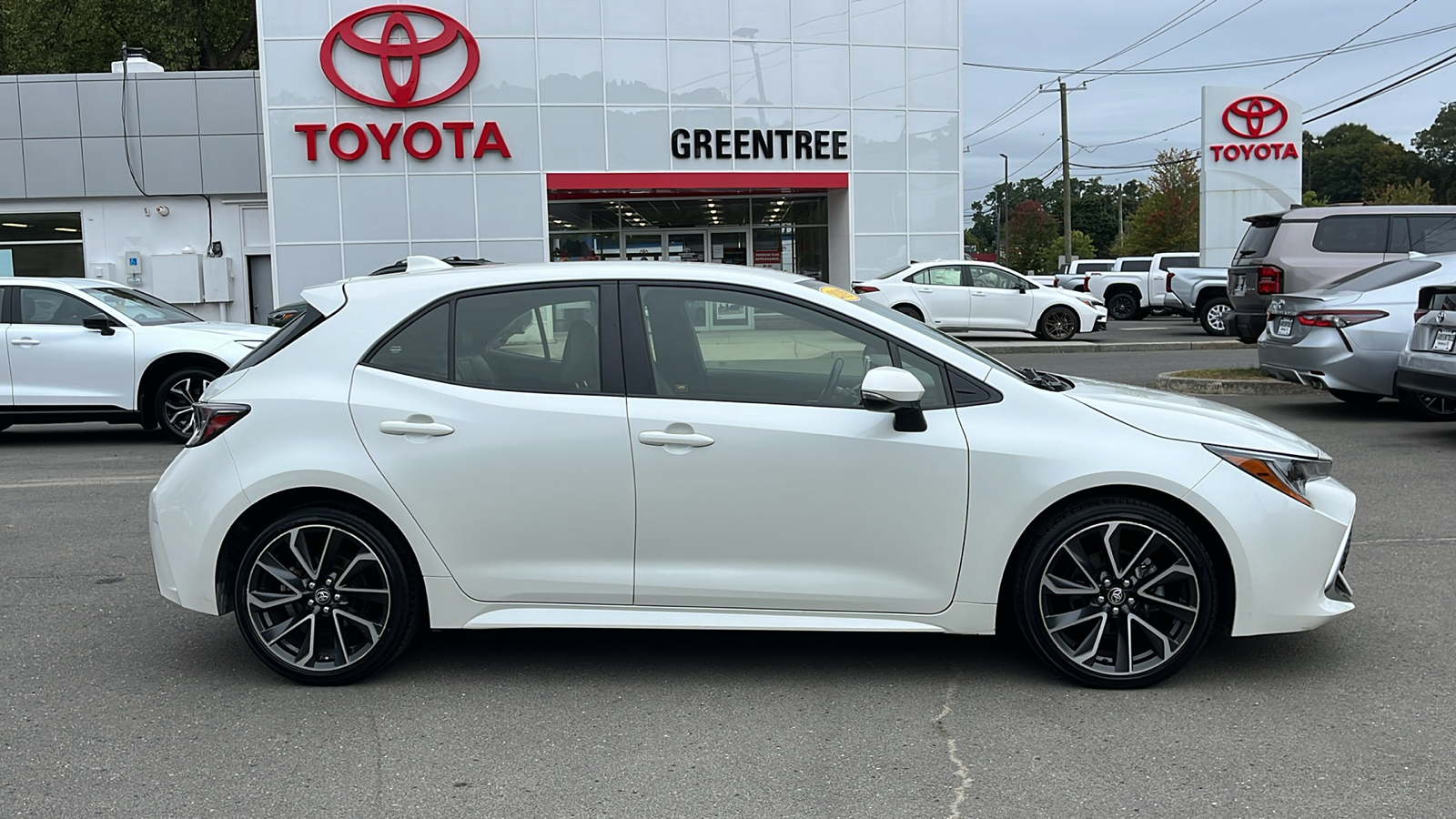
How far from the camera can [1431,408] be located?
11148mm

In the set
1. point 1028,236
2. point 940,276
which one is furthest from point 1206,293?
point 1028,236

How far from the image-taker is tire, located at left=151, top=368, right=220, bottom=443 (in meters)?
11.2

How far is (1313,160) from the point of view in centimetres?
9606

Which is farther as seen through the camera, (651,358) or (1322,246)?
(1322,246)

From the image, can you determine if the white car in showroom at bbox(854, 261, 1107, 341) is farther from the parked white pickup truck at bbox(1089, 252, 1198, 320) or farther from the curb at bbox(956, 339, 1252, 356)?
the parked white pickup truck at bbox(1089, 252, 1198, 320)

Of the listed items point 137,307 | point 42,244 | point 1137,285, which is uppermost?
point 42,244

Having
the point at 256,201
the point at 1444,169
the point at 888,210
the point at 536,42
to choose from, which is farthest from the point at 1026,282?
the point at 1444,169

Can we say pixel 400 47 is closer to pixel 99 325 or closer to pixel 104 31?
pixel 99 325

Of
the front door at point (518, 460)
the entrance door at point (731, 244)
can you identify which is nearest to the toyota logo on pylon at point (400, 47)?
the entrance door at point (731, 244)

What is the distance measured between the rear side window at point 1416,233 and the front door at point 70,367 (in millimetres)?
15161

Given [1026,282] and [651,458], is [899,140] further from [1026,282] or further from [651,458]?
[651,458]

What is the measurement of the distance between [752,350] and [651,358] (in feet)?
1.24

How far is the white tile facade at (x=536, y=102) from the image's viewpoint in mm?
23297

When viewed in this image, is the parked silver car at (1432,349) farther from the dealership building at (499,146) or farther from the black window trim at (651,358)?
the dealership building at (499,146)
